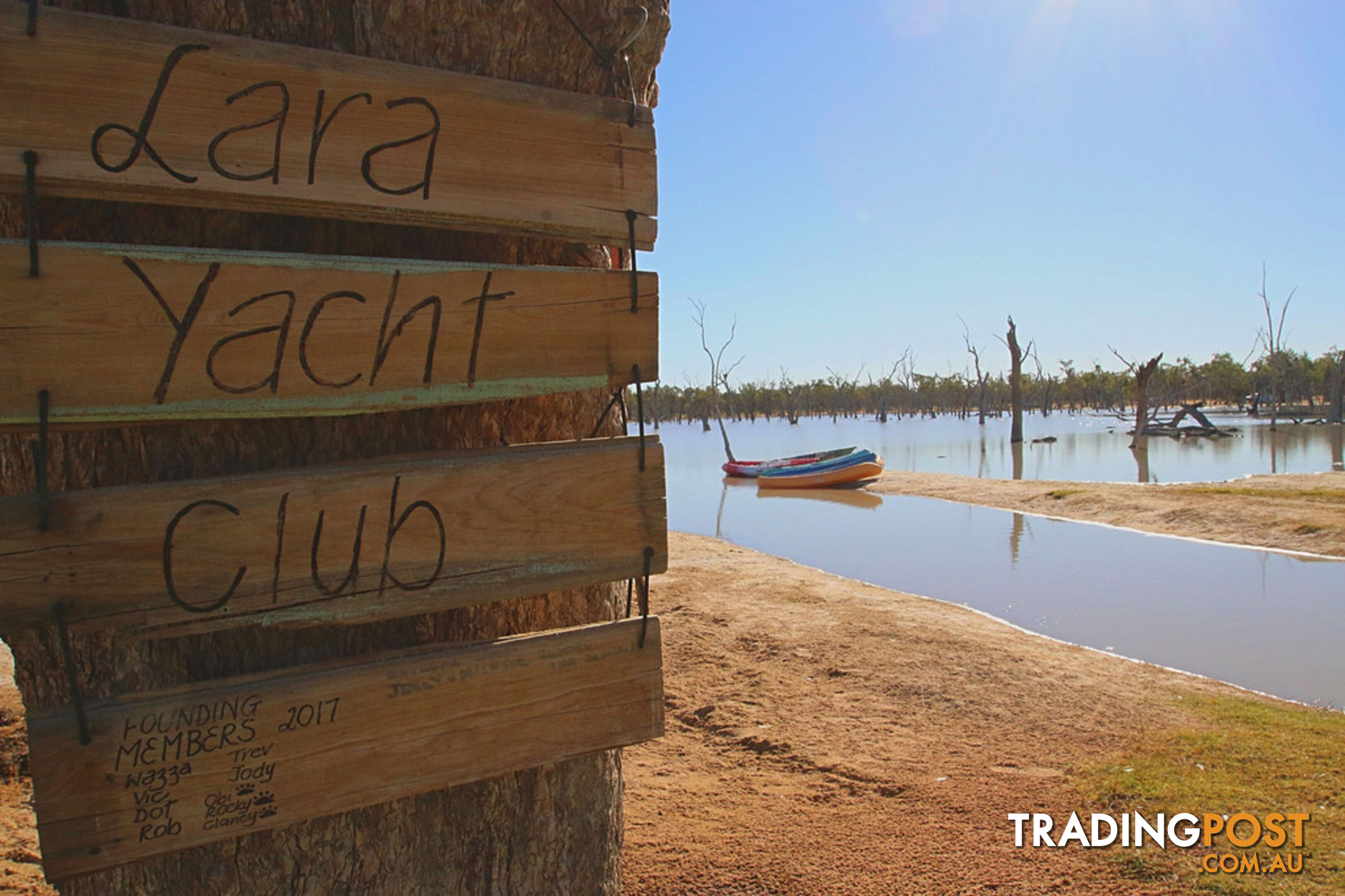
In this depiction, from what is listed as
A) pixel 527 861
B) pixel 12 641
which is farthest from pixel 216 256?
pixel 527 861

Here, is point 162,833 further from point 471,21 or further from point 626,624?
point 471,21

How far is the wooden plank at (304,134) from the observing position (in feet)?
4.18

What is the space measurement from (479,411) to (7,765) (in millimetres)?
3109

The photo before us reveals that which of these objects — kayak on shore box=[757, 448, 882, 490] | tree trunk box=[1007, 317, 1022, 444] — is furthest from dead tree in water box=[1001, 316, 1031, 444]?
kayak on shore box=[757, 448, 882, 490]

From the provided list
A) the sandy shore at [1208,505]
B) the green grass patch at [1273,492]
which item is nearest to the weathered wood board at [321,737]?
the sandy shore at [1208,505]

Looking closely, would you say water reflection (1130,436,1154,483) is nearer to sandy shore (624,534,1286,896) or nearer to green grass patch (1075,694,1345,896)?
sandy shore (624,534,1286,896)

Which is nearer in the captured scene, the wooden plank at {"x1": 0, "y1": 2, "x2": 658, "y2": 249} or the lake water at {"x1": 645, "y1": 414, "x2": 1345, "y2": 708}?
the wooden plank at {"x1": 0, "y1": 2, "x2": 658, "y2": 249}

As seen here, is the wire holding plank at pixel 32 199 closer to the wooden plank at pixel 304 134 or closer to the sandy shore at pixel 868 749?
the wooden plank at pixel 304 134

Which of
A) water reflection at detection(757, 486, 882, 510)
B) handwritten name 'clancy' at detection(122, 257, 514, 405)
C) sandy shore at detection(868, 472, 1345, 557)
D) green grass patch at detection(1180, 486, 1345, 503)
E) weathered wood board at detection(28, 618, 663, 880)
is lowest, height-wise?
water reflection at detection(757, 486, 882, 510)

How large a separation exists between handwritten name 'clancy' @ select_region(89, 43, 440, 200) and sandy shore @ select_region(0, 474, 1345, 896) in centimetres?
222

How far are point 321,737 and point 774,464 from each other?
79.3 ft

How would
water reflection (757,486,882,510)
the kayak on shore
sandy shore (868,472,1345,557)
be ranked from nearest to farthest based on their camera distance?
sandy shore (868,472,1345,557), water reflection (757,486,882,510), the kayak on shore

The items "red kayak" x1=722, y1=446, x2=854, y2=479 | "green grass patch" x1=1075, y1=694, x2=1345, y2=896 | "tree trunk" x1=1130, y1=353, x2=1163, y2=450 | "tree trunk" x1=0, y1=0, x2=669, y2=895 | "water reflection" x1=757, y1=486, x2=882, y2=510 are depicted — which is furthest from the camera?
"tree trunk" x1=1130, y1=353, x2=1163, y2=450

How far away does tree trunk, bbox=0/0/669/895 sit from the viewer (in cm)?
147
